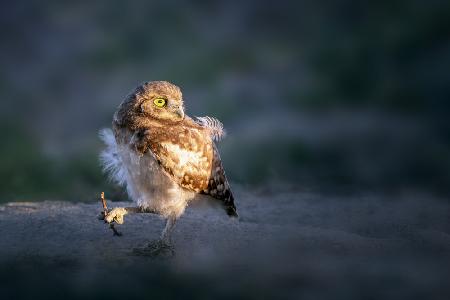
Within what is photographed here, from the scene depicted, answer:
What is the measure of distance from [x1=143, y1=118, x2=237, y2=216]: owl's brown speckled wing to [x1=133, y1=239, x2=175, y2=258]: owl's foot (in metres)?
0.56

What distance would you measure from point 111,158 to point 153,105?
0.84 metres

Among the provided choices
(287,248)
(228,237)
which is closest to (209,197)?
(228,237)

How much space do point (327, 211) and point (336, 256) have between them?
2.47 metres

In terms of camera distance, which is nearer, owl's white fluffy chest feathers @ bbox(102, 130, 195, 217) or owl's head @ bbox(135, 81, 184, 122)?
owl's white fluffy chest feathers @ bbox(102, 130, 195, 217)

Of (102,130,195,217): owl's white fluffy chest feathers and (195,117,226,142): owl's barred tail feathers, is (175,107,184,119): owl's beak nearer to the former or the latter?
(102,130,195,217): owl's white fluffy chest feathers

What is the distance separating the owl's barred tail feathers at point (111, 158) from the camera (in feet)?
22.3

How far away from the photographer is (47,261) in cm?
606

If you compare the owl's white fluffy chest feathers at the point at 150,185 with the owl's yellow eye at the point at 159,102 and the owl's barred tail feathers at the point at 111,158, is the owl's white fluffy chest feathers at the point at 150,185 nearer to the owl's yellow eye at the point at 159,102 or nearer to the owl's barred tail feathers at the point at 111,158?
the owl's barred tail feathers at the point at 111,158

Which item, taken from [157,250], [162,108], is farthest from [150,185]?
[162,108]

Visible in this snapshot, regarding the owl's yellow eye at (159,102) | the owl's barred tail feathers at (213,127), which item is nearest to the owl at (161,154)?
the owl's yellow eye at (159,102)

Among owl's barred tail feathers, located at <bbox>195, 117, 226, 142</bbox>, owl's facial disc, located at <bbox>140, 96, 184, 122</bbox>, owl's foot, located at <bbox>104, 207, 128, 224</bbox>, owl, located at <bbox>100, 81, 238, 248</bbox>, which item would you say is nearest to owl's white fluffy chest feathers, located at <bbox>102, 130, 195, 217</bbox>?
owl, located at <bbox>100, 81, 238, 248</bbox>

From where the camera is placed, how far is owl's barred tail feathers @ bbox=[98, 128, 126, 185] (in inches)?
267

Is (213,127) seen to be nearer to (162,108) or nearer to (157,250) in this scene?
(162,108)

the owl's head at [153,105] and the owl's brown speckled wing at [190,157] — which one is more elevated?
the owl's head at [153,105]
